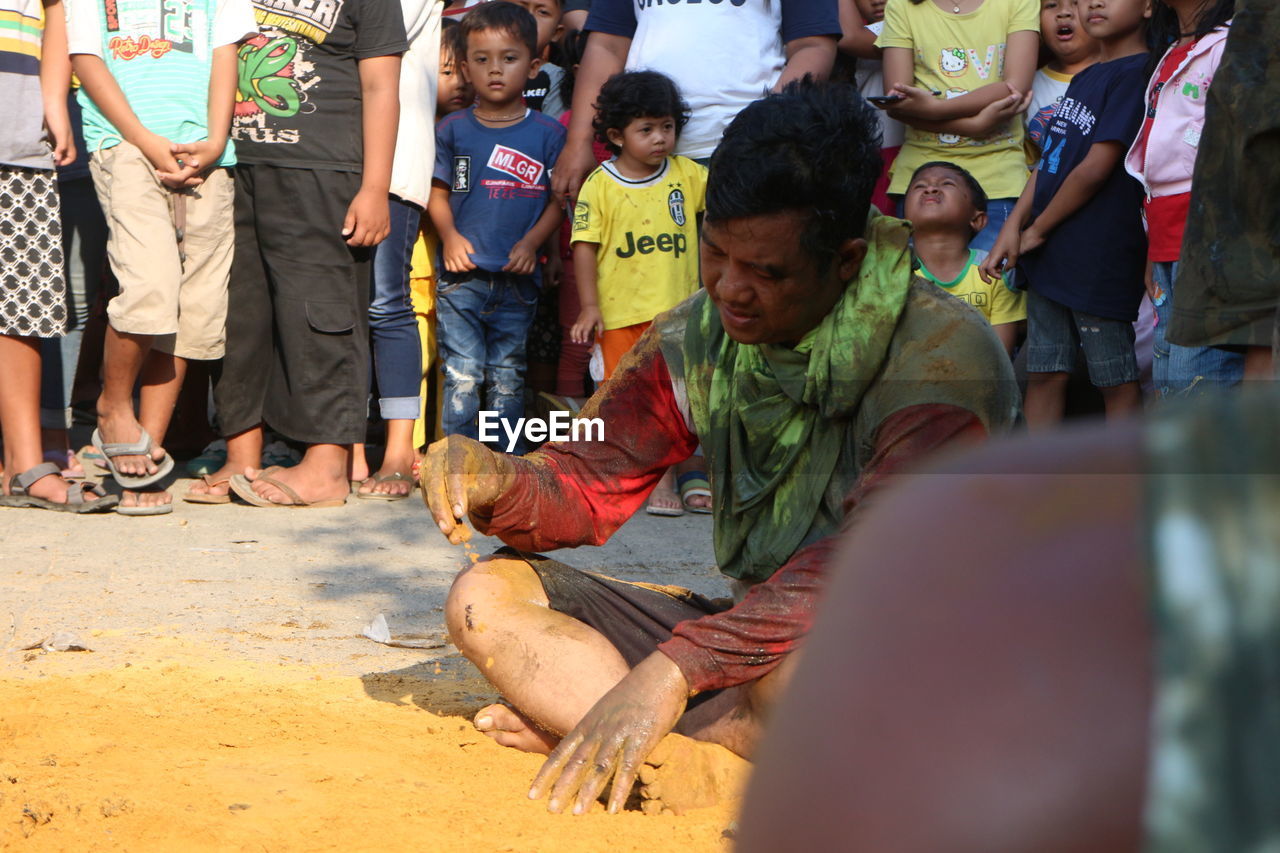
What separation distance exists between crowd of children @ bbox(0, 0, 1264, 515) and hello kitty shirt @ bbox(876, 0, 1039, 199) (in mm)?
12

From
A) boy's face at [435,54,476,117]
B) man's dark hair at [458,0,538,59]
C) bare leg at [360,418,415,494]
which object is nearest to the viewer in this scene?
bare leg at [360,418,415,494]

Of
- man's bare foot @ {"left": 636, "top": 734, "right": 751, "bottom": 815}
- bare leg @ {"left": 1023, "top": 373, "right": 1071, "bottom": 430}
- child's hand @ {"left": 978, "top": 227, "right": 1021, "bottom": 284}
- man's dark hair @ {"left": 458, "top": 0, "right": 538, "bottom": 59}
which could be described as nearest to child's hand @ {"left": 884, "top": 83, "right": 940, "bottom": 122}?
child's hand @ {"left": 978, "top": 227, "right": 1021, "bottom": 284}

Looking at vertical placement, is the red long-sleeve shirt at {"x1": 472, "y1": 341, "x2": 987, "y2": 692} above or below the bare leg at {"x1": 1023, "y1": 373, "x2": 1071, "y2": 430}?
above

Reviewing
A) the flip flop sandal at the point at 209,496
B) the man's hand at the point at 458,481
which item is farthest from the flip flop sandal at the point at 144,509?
the man's hand at the point at 458,481

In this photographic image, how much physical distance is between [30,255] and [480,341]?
1.80 metres

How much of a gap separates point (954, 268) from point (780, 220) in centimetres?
283

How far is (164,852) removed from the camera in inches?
95.5

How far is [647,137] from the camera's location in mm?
5512

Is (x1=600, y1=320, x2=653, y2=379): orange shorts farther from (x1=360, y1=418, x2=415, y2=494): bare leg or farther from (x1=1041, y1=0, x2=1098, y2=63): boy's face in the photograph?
(x1=1041, y1=0, x2=1098, y2=63): boy's face

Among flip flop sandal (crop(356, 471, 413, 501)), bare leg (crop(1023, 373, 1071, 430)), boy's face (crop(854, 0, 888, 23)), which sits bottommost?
flip flop sandal (crop(356, 471, 413, 501))

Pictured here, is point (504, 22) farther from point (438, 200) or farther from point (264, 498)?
point (264, 498)

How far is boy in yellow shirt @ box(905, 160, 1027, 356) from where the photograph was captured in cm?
533

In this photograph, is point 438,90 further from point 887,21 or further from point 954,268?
point 954,268

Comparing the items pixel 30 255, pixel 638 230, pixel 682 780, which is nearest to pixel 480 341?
pixel 638 230
